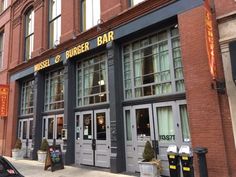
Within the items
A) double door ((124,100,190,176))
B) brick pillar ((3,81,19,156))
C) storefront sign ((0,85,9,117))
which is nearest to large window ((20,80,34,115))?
brick pillar ((3,81,19,156))

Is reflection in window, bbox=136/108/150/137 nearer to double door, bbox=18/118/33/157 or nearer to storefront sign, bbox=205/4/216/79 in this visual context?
storefront sign, bbox=205/4/216/79

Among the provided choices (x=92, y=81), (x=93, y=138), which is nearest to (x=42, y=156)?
(x=93, y=138)

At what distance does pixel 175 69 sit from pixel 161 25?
1.82 meters

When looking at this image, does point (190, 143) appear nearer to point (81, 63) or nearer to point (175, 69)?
point (175, 69)

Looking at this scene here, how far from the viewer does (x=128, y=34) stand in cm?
1063

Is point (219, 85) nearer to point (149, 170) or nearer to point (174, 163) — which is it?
point (174, 163)

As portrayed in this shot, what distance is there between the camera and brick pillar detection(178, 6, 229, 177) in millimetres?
7398

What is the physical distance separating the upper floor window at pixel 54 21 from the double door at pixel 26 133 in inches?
209

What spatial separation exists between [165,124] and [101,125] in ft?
11.2

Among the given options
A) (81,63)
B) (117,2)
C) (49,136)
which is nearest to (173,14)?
(117,2)

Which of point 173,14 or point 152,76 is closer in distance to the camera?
point 173,14

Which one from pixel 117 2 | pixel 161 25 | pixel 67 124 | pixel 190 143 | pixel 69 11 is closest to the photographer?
pixel 190 143

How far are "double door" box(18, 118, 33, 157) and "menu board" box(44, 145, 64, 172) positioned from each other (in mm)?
5284

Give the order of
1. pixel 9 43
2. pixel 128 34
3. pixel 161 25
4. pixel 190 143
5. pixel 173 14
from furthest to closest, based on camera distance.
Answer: pixel 9 43 → pixel 128 34 → pixel 161 25 → pixel 173 14 → pixel 190 143
